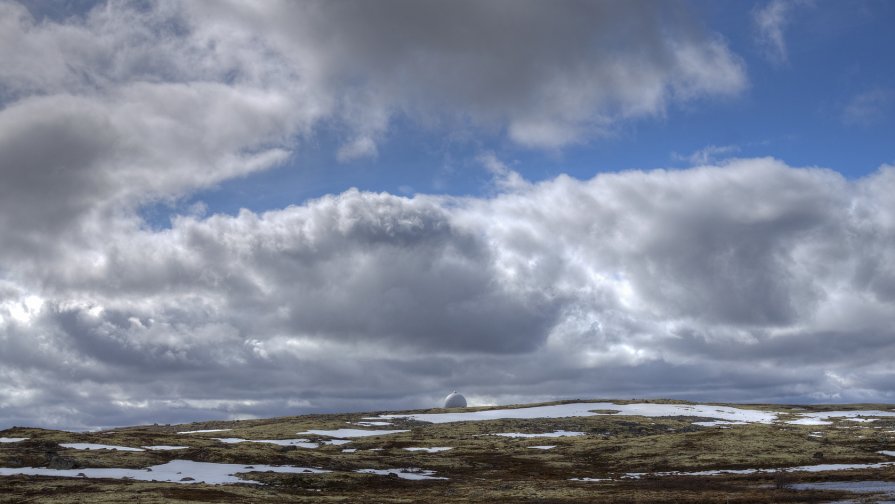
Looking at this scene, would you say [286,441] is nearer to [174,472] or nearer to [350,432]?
[350,432]

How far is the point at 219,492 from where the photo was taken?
6350 cm

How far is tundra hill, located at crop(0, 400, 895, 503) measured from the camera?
208 ft

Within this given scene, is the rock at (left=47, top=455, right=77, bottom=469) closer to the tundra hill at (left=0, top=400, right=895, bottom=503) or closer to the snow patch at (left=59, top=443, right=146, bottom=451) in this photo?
the tundra hill at (left=0, top=400, right=895, bottom=503)

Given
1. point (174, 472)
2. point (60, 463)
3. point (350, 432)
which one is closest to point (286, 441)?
point (350, 432)

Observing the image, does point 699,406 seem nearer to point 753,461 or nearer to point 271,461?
point 753,461

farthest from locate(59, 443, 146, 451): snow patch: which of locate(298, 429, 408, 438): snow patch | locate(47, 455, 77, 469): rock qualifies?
locate(298, 429, 408, 438): snow patch

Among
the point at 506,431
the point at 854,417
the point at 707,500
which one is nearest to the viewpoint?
the point at 707,500

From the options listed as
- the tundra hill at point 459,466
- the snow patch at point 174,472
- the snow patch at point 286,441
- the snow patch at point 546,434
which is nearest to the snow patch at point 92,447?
the tundra hill at point 459,466

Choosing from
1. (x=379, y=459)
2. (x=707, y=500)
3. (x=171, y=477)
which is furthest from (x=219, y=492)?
(x=707, y=500)

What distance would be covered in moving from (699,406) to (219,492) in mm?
157819

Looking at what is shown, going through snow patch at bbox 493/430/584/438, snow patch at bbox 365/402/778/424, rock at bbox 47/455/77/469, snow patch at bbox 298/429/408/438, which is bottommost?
snow patch at bbox 493/430/584/438

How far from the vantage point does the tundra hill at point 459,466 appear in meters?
63.3

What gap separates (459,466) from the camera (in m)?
93.3

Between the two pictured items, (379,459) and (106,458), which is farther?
(379,459)
